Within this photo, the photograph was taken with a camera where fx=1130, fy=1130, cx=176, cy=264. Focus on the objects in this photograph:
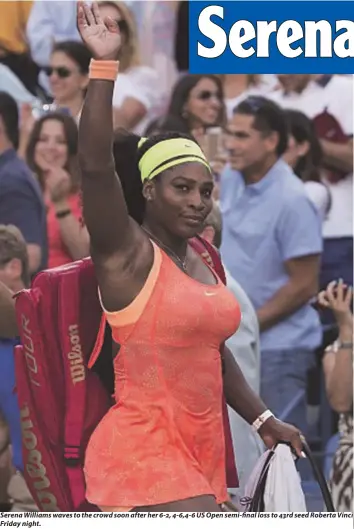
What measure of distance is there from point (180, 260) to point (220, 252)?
0.50 m

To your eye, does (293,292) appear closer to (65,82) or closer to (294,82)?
(294,82)

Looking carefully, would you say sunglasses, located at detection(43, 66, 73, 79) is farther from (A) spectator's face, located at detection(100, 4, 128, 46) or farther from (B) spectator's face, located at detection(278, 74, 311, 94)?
(B) spectator's face, located at detection(278, 74, 311, 94)

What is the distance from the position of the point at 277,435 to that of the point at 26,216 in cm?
108

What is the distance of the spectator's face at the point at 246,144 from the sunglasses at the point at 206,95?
97 mm

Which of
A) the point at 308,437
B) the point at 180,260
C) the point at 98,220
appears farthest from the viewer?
the point at 308,437

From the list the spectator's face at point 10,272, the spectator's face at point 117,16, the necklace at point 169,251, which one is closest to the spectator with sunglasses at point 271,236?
the spectator's face at point 117,16

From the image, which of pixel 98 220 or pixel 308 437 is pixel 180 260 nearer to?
pixel 98 220

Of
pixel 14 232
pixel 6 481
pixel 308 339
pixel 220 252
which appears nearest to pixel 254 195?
pixel 220 252

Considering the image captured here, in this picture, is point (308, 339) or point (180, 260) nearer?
point (180, 260)

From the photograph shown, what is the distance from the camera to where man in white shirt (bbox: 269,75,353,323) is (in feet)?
12.1

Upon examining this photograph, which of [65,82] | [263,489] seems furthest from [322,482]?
[65,82]

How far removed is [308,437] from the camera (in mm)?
3760

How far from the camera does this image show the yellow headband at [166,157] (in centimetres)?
317

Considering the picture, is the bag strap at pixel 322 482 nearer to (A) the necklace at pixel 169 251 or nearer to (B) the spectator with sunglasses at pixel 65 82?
(A) the necklace at pixel 169 251
